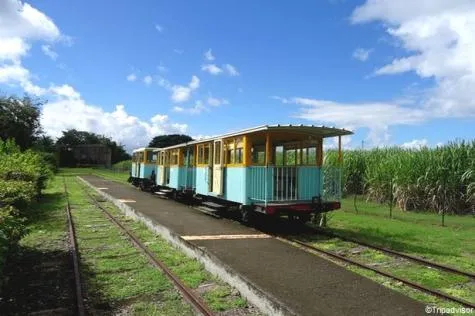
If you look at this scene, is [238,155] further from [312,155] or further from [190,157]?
[190,157]

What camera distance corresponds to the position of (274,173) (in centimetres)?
1237

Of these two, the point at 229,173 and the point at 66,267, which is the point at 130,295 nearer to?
the point at 66,267

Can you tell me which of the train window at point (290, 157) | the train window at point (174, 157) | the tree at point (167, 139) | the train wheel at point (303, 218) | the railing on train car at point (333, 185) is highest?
the tree at point (167, 139)

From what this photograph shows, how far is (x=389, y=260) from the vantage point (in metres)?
9.33

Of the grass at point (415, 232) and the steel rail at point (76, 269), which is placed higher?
the grass at point (415, 232)

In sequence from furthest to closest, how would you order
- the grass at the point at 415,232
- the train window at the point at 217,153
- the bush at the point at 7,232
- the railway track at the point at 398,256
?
the train window at the point at 217,153, the grass at the point at 415,232, the railway track at the point at 398,256, the bush at the point at 7,232

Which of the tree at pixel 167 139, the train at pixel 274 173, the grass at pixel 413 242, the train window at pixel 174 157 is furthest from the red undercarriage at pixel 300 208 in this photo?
the tree at pixel 167 139

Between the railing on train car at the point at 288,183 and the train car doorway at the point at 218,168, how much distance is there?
2052 millimetres

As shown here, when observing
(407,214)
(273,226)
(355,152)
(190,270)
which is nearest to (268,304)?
(190,270)

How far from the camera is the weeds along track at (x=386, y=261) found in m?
7.05

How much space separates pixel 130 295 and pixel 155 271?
4.31ft

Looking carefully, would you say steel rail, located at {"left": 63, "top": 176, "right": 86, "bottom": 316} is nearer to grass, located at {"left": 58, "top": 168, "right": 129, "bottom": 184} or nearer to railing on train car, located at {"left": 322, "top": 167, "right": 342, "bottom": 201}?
railing on train car, located at {"left": 322, "top": 167, "right": 342, "bottom": 201}

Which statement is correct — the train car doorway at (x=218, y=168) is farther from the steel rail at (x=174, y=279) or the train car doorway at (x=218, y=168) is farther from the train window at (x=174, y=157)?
the train window at (x=174, y=157)

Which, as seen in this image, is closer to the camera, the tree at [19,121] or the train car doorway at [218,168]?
the train car doorway at [218,168]
